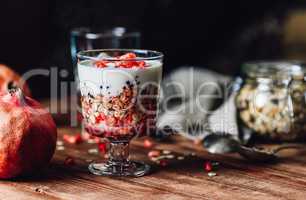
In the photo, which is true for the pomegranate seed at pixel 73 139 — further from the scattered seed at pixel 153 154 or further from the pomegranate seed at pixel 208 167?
the pomegranate seed at pixel 208 167

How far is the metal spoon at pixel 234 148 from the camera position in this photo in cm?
155

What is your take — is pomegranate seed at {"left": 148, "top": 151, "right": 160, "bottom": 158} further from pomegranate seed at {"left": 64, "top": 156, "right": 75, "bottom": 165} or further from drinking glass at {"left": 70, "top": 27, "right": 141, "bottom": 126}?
drinking glass at {"left": 70, "top": 27, "right": 141, "bottom": 126}

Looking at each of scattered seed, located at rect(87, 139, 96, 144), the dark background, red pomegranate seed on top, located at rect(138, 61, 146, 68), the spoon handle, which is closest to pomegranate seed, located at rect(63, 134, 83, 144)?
scattered seed, located at rect(87, 139, 96, 144)

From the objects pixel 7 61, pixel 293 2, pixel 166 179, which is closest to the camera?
pixel 166 179

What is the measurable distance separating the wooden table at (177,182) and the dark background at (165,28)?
1077 millimetres

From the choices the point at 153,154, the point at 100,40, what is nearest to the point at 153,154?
the point at 153,154

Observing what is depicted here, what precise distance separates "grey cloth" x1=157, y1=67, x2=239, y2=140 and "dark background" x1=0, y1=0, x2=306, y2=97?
65 cm

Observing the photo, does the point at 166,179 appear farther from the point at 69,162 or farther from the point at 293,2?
the point at 293,2

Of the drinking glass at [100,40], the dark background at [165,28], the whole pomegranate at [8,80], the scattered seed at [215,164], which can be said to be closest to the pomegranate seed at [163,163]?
the scattered seed at [215,164]

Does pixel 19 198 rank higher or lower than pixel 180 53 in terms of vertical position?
lower

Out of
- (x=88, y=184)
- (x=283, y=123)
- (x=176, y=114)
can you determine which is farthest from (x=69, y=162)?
(x=283, y=123)

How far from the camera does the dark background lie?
2.57 metres

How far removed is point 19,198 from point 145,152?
49cm

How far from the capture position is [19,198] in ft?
4.12
